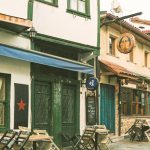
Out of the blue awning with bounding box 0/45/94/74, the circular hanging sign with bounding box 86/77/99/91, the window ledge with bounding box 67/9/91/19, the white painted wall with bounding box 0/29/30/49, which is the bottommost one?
the circular hanging sign with bounding box 86/77/99/91

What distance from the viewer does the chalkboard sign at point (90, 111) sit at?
17.9m

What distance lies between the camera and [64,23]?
16.2 m

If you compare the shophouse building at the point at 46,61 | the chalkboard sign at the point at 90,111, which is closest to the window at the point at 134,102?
the chalkboard sign at the point at 90,111

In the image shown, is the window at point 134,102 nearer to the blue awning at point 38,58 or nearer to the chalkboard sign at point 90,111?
the chalkboard sign at point 90,111

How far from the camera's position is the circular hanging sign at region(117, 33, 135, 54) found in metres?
19.4

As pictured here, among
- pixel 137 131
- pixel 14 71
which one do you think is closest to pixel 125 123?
pixel 137 131

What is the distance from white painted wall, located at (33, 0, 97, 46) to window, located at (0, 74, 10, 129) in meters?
2.07

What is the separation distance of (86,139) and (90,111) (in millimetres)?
3361

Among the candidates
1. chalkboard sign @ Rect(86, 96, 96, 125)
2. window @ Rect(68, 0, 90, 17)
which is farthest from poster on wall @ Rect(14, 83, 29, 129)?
chalkboard sign @ Rect(86, 96, 96, 125)

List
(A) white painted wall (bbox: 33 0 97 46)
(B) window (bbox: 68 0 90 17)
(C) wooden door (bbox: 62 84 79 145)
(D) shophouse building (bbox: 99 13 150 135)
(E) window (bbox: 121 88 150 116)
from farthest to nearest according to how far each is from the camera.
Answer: (E) window (bbox: 121 88 150 116)
(D) shophouse building (bbox: 99 13 150 135)
(B) window (bbox: 68 0 90 17)
(C) wooden door (bbox: 62 84 79 145)
(A) white painted wall (bbox: 33 0 97 46)

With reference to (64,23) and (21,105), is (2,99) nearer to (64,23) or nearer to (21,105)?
(21,105)

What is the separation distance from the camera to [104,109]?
67.5 ft

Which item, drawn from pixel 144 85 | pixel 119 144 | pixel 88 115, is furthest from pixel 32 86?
pixel 144 85

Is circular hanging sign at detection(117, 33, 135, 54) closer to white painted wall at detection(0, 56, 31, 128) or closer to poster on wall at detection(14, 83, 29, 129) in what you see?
white painted wall at detection(0, 56, 31, 128)
